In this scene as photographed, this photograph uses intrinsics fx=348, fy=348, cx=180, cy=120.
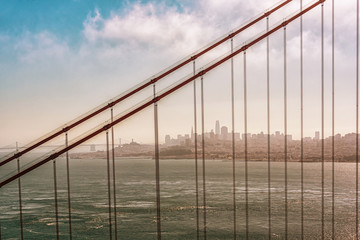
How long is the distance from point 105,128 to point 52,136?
166cm

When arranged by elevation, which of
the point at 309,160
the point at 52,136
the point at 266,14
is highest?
the point at 266,14

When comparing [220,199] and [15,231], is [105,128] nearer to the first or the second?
[15,231]

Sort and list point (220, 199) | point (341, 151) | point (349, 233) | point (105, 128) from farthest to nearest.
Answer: point (341, 151)
point (220, 199)
point (349, 233)
point (105, 128)

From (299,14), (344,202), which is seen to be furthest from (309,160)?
(299,14)

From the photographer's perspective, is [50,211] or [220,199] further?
[220,199]

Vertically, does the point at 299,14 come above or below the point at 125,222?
above

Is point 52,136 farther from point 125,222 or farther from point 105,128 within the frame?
point 125,222

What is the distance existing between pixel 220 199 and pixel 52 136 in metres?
37.3

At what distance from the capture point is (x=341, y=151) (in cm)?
11750

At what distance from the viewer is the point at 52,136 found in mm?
7391

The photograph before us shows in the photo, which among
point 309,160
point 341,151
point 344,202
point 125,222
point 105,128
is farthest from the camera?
point 309,160

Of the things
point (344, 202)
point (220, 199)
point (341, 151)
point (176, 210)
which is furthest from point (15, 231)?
point (341, 151)

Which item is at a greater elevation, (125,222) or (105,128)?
(105,128)

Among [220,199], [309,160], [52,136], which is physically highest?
[52,136]
